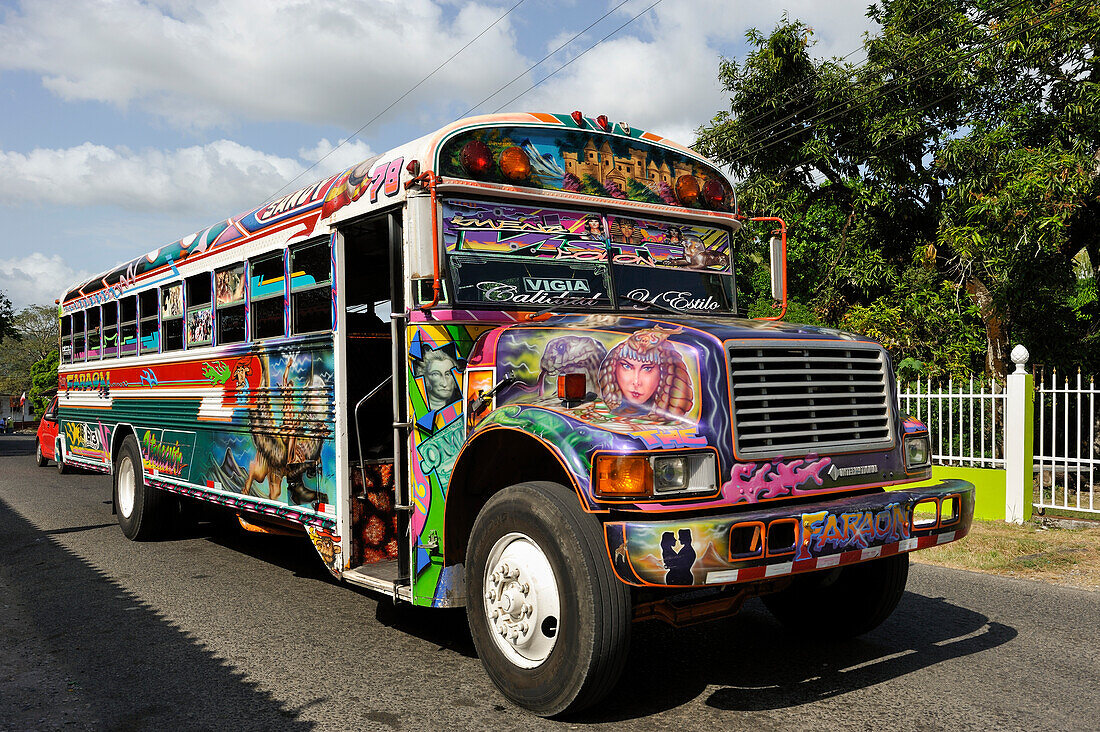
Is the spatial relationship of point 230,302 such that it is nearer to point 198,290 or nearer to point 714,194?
point 198,290

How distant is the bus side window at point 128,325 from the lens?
28.8 ft

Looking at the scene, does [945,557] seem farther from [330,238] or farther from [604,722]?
[330,238]

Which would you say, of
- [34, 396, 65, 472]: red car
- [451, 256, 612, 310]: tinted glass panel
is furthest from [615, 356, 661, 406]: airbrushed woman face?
[34, 396, 65, 472]: red car

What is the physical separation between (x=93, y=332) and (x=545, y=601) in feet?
26.3

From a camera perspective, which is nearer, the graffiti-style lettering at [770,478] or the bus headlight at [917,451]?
the graffiti-style lettering at [770,478]

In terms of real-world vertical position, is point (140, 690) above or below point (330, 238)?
below

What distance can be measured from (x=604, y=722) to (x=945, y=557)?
206 inches

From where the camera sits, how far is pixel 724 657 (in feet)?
15.9

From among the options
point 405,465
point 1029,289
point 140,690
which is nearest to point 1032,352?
point 1029,289

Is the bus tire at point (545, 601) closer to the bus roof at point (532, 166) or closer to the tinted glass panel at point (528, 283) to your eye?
the tinted glass panel at point (528, 283)

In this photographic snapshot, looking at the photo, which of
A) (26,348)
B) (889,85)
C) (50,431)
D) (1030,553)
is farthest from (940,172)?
(26,348)

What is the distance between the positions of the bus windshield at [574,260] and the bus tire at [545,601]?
1.22m

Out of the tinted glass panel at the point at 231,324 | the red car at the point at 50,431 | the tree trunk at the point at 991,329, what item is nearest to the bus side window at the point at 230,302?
the tinted glass panel at the point at 231,324

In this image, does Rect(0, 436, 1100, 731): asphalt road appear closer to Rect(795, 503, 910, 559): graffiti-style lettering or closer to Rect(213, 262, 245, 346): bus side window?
Rect(795, 503, 910, 559): graffiti-style lettering
